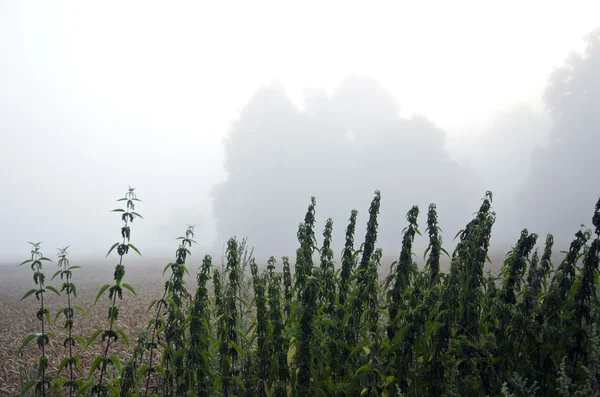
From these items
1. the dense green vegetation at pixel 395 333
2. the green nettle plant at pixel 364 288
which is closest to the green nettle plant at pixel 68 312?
the dense green vegetation at pixel 395 333

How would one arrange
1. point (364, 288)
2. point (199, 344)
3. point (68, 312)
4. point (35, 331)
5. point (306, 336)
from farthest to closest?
point (35, 331)
point (68, 312)
point (199, 344)
point (364, 288)
point (306, 336)

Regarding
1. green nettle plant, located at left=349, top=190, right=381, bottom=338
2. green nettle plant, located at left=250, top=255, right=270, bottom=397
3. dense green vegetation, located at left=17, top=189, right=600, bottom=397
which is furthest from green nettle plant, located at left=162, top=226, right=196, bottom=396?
green nettle plant, located at left=349, top=190, right=381, bottom=338

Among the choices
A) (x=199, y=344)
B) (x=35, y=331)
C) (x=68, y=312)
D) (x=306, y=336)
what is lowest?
(x=35, y=331)

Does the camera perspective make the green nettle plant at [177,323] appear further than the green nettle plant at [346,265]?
No

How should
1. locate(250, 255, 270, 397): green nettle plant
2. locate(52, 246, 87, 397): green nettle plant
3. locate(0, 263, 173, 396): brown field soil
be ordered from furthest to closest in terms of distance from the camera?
locate(0, 263, 173, 396): brown field soil, locate(250, 255, 270, 397): green nettle plant, locate(52, 246, 87, 397): green nettle plant

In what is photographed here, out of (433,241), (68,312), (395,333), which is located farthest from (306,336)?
(68,312)

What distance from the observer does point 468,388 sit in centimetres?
311

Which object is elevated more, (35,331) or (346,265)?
(346,265)

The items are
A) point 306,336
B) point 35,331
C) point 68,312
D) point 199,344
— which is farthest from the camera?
point 35,331

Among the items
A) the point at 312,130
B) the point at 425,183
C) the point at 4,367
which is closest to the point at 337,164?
the point at 312,130

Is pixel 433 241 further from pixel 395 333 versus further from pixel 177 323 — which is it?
pixel 177 323

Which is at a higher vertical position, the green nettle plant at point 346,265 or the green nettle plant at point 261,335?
the green nettle plant at point 346,265

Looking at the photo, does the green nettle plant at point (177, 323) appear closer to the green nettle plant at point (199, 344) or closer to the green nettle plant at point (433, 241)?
the green nettle plant at point (199, 344)

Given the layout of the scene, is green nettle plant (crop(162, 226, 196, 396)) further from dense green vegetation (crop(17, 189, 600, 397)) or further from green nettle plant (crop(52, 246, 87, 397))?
green nettle plant (crop(52, 246, 87, 397))
